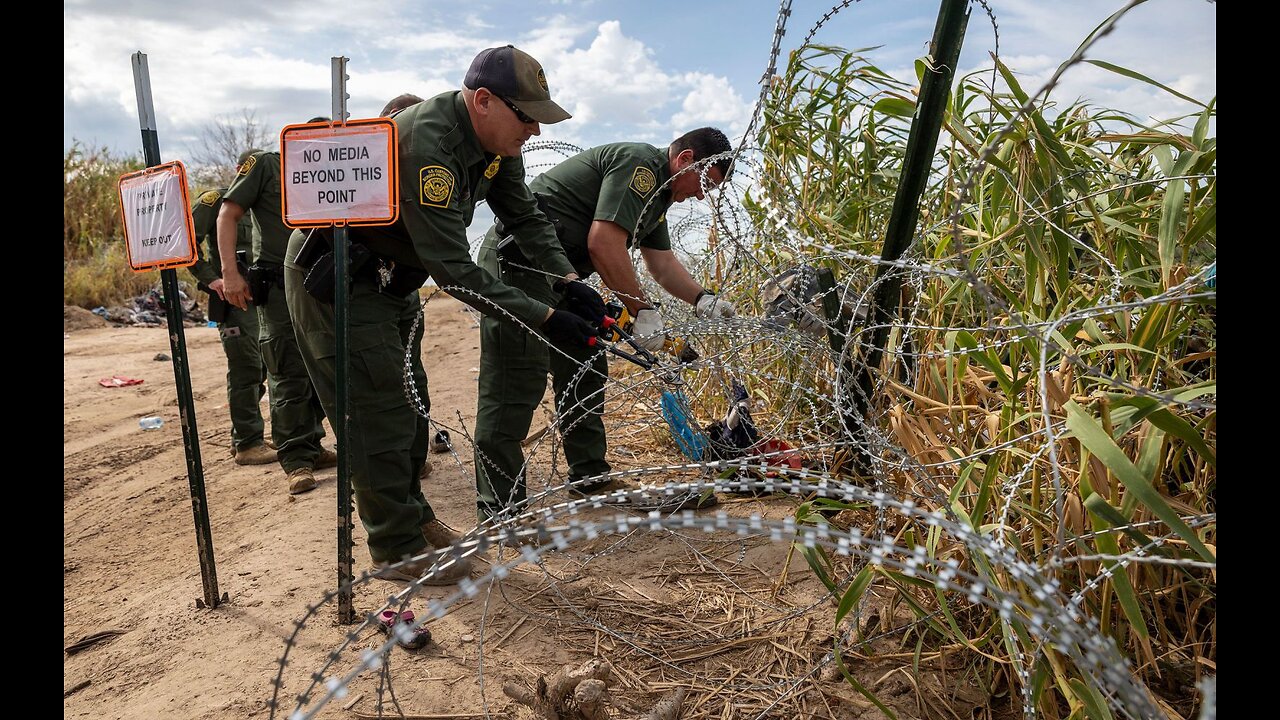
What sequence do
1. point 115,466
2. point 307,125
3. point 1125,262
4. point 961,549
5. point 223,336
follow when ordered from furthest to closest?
point 115,466 < point 223,336 < point 307,125 < point 1125,262 < point 961,549

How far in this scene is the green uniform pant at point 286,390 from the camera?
4125 millimetres

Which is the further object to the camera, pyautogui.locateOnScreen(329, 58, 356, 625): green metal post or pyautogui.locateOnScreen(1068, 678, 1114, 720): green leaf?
pyautogui.locateOnScreen(329, 58, 356, 625): green metal post

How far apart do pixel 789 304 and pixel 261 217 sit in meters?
2.77

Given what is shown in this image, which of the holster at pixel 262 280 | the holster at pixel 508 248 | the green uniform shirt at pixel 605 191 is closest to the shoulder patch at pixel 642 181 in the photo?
the green uniform shirt at pixel 605 191

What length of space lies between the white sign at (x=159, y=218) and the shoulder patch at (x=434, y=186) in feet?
2.37

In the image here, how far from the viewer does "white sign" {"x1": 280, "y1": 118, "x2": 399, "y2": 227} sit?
87.7 inches

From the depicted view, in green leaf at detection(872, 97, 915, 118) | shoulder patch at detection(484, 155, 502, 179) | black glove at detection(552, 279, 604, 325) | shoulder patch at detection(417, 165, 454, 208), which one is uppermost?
green leaf at detection(872, 97, 915, 118)

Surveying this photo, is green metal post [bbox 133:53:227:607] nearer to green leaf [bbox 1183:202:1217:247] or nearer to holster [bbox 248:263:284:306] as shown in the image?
holster [bbox 248:263:284:306]

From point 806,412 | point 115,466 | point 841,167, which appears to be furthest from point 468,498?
point 115,466

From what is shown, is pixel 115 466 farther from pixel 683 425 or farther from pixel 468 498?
pixel 683 425

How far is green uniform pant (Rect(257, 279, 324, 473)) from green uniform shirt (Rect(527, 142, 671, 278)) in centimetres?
161

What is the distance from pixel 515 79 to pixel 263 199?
6.56ft

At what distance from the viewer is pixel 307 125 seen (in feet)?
7.45

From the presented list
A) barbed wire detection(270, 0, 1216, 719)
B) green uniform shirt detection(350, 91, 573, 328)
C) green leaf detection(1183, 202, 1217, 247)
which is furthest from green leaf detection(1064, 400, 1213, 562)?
green uniform shirt detection(350, 91, 573, 328)
